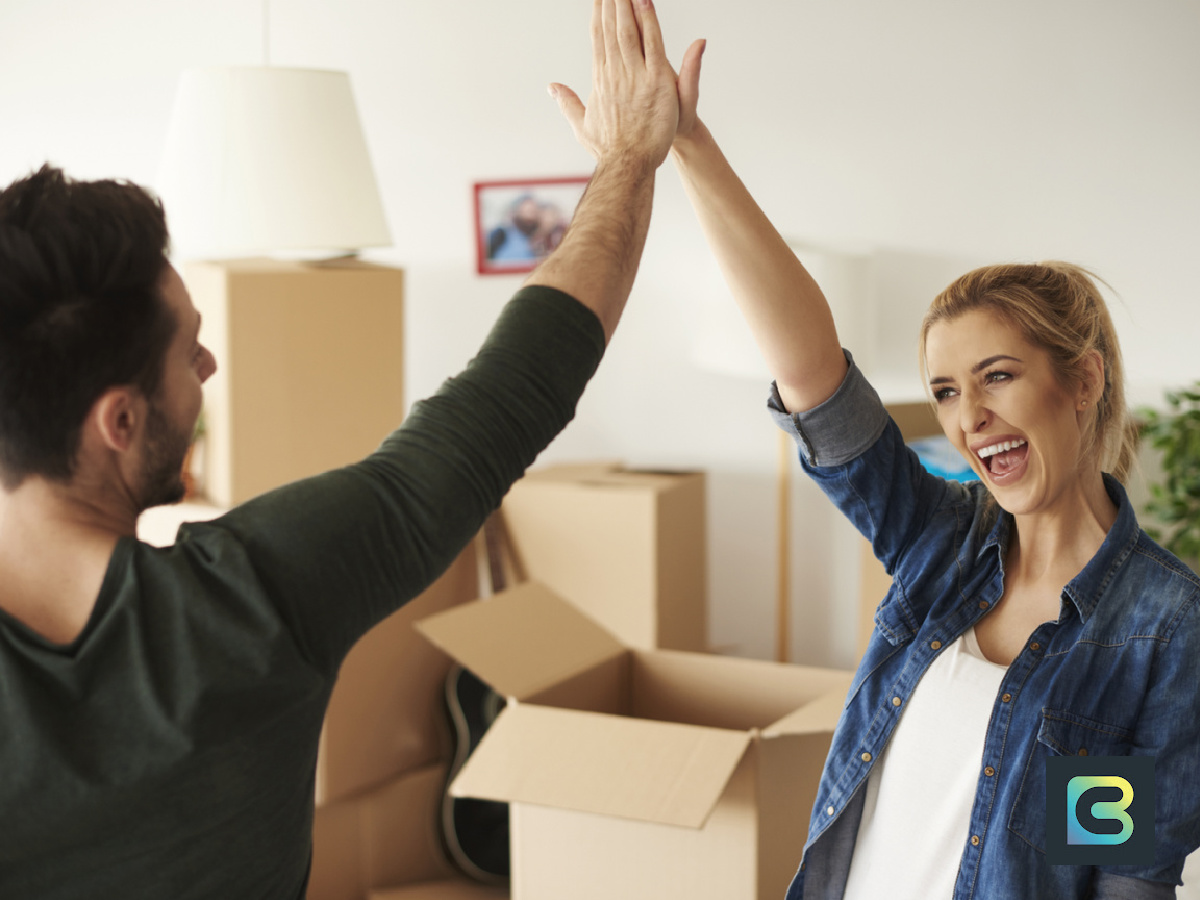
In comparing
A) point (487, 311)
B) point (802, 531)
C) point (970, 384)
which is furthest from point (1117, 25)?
point (970, 384)

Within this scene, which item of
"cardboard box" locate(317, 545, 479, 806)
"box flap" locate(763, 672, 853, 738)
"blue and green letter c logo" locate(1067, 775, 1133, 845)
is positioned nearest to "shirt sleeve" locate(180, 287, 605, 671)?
"blue and green letter c logo" locate(1067, 775, 1133, 845)

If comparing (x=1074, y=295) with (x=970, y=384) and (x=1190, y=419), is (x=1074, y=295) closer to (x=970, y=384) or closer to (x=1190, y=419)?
(x=970, y=384)

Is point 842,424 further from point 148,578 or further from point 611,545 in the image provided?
point 611,545

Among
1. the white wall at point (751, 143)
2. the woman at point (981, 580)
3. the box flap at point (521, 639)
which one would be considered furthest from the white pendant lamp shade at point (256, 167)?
the woman at point (981, 580)

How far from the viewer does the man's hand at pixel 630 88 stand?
99cm

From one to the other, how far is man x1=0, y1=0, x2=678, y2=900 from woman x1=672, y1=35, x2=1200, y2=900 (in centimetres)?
43

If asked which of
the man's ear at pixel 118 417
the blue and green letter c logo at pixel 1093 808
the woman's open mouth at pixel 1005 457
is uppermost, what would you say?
the man's ear at pixel 118 417

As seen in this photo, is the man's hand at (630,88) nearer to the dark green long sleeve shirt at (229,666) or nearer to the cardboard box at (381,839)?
the dark green long sleeve shirt at (229,666)

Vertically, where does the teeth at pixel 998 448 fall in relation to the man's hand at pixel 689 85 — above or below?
below

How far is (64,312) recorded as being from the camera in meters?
0.69

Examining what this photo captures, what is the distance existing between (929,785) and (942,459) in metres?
1.27

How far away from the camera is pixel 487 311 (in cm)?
328

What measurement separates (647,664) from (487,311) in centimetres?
156

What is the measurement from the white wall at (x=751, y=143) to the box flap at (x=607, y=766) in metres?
1.53
